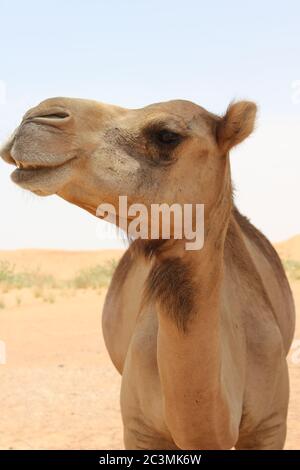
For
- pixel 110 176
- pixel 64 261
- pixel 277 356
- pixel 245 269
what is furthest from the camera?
pixel 64 261

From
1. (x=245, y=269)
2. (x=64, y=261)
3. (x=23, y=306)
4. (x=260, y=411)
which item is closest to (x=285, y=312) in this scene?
(x=245, y=269)

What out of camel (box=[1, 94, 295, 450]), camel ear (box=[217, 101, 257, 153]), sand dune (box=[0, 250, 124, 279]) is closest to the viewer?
camel (box=[1, 94, 295, 450])

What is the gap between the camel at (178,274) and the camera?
9.72ft

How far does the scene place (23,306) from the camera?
17.8m

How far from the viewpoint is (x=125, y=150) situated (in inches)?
125

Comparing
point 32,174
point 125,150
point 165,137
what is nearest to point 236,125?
point 165,137

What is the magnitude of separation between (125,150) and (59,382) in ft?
24.4

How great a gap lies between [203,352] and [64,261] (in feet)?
190

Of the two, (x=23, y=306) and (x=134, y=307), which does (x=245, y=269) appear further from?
(x=23, y=306)

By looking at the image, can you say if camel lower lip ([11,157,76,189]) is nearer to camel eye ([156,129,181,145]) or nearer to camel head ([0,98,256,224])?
camel head ([0,98,256,224])

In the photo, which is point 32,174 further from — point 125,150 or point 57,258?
point 57,258

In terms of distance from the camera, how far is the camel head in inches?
113

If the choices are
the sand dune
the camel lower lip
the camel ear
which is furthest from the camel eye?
the sand dune
